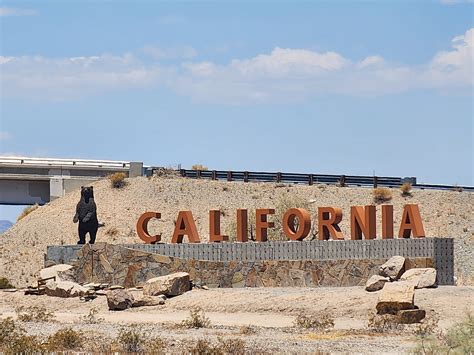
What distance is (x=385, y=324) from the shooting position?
33.9m

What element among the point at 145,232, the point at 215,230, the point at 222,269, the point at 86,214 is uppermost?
the point at 86,214

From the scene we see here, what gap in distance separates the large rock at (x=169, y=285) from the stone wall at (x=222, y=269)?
284 centimetres

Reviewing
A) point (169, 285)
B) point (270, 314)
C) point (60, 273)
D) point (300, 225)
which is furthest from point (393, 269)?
point (60, 273)

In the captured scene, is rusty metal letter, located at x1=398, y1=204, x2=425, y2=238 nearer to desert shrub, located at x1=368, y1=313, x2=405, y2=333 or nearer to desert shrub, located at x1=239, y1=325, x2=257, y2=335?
desert shrub, located at x1=368, y1=313, x2=405, y2=333

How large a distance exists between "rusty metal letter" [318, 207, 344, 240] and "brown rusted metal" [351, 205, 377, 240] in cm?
67

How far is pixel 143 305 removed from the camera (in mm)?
42312

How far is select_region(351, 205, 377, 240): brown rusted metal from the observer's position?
152 feet

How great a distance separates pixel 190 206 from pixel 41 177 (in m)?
10.9

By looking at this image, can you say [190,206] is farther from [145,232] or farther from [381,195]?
[145,232]

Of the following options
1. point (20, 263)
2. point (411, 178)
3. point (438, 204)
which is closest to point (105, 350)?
point (20, 263)

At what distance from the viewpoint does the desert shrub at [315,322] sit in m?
34.1

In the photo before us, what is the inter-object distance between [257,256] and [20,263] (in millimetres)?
27096

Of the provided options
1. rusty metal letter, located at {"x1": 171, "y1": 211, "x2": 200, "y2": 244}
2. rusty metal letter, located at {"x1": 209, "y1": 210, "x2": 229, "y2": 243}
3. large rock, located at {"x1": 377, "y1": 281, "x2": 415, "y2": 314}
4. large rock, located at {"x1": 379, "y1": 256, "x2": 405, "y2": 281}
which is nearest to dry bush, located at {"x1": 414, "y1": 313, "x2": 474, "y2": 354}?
large rock, located at {"x1": 377, "y1": 281, "x2": 415, "y2": 314}

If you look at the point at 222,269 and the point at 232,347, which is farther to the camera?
Answer: the point at 222,269
